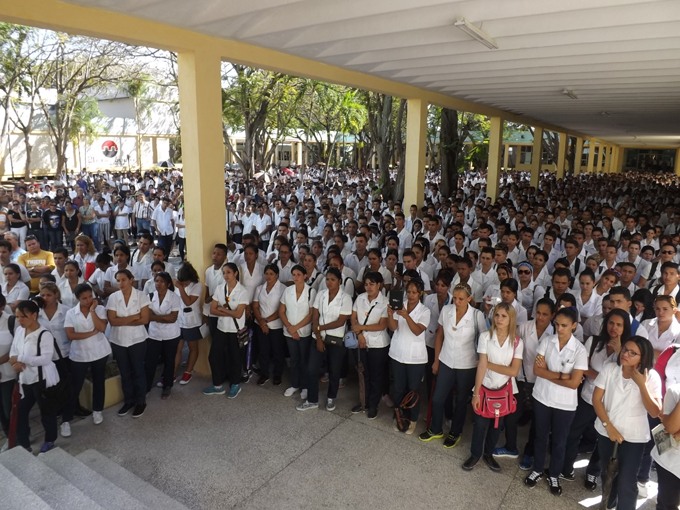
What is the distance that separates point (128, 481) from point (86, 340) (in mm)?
1386

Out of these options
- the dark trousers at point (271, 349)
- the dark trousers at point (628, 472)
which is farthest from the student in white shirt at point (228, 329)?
the dark trousers at point (628, 472)

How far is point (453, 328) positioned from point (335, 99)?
18.2 metres

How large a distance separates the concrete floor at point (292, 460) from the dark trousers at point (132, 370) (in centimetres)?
20

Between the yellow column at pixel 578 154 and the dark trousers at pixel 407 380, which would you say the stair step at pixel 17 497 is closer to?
the dark trousers at pixel 407 380

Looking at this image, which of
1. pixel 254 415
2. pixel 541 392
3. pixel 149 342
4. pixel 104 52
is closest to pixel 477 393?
pixel 541 392

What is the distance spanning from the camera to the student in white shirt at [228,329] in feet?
17.2

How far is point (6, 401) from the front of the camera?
167 inches

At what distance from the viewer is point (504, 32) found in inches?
200

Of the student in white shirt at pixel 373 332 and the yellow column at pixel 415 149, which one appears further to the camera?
the yellow column at pixel 415 149

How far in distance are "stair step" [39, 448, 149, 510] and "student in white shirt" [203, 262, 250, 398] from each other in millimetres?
1773

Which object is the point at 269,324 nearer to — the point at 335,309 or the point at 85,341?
the point at 335,309

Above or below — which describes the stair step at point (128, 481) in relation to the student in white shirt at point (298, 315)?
below

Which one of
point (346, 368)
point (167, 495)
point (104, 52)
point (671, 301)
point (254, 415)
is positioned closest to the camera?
point (167, 495)

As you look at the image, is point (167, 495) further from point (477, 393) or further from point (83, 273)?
point (83, 273)
